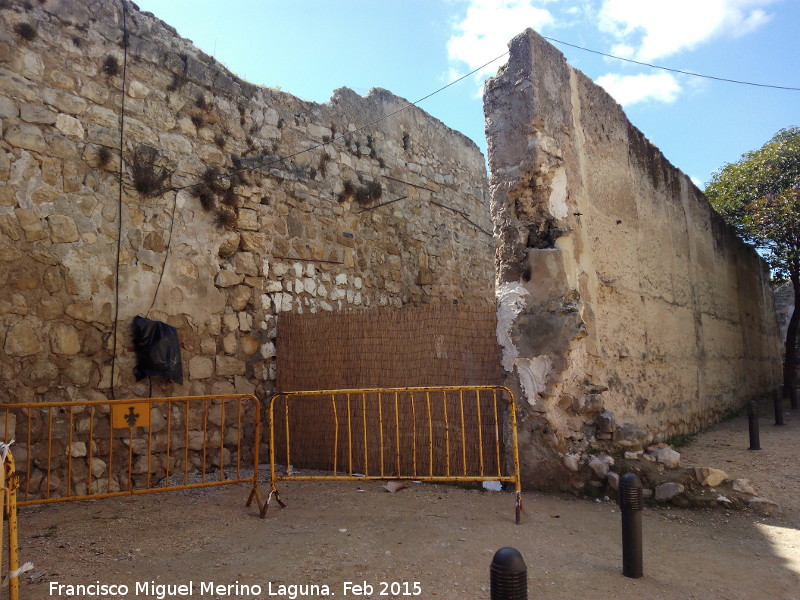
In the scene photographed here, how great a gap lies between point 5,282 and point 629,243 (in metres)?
6.42

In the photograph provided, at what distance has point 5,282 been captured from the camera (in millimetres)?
5480

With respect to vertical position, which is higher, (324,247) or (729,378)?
(324,247)

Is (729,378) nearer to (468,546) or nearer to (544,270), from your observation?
(544,270)

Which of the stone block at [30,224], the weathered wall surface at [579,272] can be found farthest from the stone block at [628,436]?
the stone block at [30,224]

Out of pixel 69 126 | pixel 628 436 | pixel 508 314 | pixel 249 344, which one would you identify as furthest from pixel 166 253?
pixel 628 436

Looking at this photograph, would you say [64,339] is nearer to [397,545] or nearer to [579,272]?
[397,545]

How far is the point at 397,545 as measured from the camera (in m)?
4.13

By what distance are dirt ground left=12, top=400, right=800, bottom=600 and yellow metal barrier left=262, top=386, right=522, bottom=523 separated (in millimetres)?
275

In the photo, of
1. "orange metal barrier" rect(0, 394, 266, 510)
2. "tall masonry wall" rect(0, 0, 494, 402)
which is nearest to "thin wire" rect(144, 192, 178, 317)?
"tall masonry wall" rect(0, 0, 494, 402)

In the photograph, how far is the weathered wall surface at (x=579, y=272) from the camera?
5586mm

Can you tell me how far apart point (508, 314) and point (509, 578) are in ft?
12.5

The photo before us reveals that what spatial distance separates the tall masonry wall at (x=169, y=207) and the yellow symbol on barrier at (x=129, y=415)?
2.33 ft

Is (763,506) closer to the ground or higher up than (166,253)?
closer to the ground

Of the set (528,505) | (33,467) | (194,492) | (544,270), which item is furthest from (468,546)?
(33,467)
